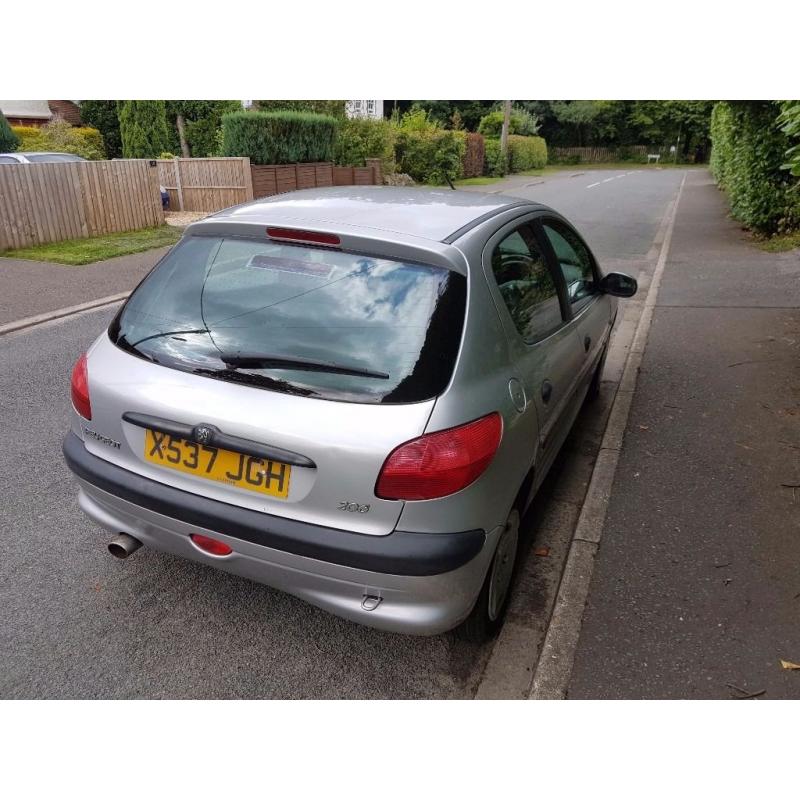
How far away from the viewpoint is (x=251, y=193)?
15.8 m

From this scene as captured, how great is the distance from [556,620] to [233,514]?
1.44 meters

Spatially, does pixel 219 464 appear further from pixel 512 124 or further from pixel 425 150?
pixel 512 124

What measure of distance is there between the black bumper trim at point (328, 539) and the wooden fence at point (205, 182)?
1419cm

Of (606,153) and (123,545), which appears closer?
(123,545)

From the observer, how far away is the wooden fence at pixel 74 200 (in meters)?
10.9

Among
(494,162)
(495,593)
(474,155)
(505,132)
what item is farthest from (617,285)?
(505,132)

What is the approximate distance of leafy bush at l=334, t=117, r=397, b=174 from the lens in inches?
826

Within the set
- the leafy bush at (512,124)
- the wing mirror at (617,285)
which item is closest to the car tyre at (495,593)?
the wing mirror at (617,285)

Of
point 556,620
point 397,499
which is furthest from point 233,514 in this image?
point 556,620

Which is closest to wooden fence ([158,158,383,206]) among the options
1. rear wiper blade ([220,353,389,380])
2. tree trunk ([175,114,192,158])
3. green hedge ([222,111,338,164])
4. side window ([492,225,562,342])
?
green hedge ([222,111,338,164])

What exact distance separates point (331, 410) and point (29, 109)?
111 ft

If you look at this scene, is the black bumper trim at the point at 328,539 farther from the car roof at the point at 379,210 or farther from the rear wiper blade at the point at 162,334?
the car roof at the point at 379,210

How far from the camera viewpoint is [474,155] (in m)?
34.1

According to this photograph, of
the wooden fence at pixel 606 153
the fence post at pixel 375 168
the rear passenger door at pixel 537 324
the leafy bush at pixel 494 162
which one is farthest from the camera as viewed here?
the wooden fence at pixel 606 153
